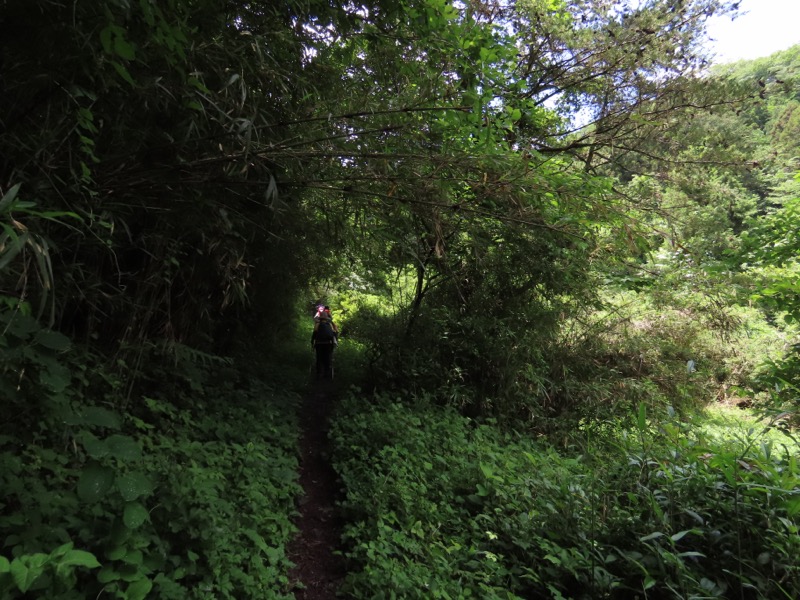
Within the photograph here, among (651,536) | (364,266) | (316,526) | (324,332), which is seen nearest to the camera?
(651,536)

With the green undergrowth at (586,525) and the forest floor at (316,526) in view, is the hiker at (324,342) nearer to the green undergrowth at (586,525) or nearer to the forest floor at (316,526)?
the forest floor at (316,526)

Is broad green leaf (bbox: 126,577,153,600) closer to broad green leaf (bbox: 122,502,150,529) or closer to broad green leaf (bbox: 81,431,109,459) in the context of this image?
broad green leaf (bbox: 122,502,150,529)

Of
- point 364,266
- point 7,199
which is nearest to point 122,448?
point 7,199

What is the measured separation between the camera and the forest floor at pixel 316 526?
279cm

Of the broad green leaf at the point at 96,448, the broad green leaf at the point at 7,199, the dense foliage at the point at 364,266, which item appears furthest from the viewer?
the dense foliage at the point at 364,266

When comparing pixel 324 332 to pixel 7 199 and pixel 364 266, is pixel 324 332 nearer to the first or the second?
pixel 364 266

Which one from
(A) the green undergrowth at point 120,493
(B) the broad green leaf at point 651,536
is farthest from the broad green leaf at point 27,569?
(B) the broad green leaf at point 651,536

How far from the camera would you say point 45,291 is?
4.01 ft

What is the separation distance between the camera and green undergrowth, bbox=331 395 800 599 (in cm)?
225

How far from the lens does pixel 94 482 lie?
1.65 meters

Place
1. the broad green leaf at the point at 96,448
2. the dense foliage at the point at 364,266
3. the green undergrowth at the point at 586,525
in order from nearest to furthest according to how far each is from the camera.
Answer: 1. the broad green leaf at the point at 96,448
2. the dense foliage at the point at 364,266
3. the green undergrowth at the point at 586,525

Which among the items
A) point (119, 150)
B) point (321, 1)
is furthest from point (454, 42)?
point (119, 150)

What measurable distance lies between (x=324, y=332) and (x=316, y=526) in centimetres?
411

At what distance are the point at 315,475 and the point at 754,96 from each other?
7820 millimetres
